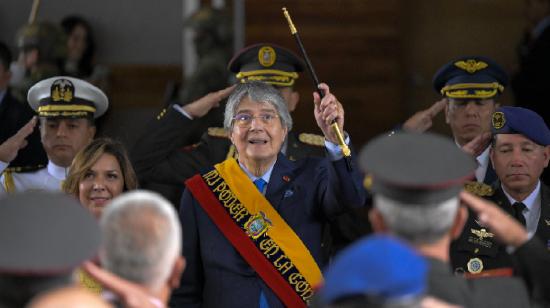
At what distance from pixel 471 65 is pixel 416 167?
3413 mm

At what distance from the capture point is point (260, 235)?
557cm

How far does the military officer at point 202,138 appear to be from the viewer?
22.1 ft

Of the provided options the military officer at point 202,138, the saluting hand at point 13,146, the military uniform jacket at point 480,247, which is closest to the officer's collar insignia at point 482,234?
the military uniform jacket at point 480,247

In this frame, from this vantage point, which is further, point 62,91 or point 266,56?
point 266,56

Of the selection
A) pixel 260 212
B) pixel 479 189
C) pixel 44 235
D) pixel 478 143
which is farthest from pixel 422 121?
pixel 44 235

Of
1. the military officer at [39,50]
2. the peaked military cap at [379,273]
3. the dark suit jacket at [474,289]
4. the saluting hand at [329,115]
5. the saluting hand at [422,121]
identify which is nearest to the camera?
the peaked military cap at [379,273]

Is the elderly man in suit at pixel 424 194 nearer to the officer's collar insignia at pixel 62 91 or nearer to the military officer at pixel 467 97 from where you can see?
the military officer at pixel 467 97

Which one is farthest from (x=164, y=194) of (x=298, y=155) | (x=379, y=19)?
(x=379, y=19)

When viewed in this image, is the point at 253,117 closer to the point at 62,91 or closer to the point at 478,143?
the point at 478,143

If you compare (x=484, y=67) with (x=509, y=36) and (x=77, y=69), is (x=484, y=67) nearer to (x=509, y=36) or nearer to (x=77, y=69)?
(x=509, y=36)

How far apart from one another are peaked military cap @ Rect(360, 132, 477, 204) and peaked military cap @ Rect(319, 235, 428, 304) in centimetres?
43

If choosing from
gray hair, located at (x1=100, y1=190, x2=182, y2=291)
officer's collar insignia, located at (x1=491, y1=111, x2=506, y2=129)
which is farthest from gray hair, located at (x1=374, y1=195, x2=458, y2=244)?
officer's collar insignia, located at (x1=491, y1=111, x2=506, y2=129)

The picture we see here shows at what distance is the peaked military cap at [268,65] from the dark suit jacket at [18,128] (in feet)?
3.72

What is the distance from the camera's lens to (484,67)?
22.9ft
